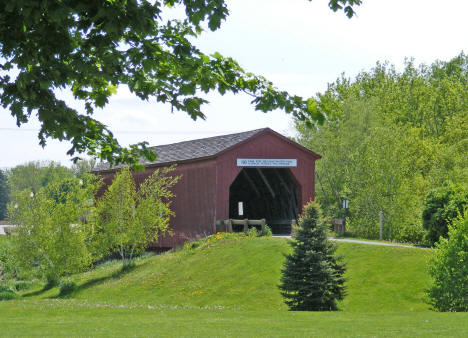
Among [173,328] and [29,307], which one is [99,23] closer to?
[173,328]

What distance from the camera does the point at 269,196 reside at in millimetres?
38844

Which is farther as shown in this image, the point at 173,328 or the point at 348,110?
the point at 348,110

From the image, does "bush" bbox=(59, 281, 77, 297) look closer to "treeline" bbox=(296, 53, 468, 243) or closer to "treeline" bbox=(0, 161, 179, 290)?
"treeline" bbox=(0, 161, 179, 290)

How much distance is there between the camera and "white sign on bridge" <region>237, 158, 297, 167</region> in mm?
33312

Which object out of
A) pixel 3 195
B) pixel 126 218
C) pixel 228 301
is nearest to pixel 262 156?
pixel 126 218

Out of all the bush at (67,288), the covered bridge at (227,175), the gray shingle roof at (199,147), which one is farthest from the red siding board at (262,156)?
the bush at (67,288)

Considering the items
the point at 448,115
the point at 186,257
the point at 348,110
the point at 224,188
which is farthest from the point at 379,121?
the point at 186,257

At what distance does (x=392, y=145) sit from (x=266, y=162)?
27.1 ft

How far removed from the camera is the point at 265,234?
31.7 meters

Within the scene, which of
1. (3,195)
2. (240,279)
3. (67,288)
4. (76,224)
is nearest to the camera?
(240,279)

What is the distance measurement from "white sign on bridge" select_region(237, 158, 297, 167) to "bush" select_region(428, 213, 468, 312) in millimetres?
16109

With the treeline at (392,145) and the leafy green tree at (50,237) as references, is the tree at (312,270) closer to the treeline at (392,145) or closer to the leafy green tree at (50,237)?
the treeline at (392,145)

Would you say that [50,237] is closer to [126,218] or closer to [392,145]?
[126,218]

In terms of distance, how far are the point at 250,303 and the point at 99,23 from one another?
15690mm
